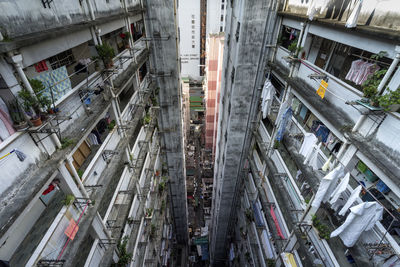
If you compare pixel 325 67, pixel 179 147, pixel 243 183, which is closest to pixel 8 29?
pixel 325 67

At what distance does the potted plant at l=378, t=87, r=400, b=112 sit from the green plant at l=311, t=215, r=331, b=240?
3.91m

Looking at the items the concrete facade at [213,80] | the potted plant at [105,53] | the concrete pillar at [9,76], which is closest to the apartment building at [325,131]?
the potted plant at [105,53]

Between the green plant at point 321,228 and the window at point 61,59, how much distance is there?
1044 cm

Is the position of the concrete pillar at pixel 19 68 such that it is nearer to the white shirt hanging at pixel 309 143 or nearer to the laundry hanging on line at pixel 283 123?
the white shirt hanging at pixel 309 143

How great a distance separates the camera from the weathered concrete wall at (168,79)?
488 inches

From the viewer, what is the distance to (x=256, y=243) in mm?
13844

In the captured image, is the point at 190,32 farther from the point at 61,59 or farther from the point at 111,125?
the point at 111,125

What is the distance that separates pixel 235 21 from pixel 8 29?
10779 millimetres

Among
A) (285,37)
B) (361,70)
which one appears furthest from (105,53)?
(285,37)

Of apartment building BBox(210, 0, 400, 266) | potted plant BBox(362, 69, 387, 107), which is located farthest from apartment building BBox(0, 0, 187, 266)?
potted plant BBox(362, 69, 387, 107)

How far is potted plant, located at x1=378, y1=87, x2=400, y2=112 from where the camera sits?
171 inches

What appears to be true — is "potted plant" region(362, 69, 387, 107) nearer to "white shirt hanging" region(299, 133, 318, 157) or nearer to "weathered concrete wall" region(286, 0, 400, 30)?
"weathered concrete wall" region(286, 0, 400, 30)

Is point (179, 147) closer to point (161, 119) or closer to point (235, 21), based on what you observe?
point (161, 119)

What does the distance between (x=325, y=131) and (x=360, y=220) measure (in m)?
3.53
